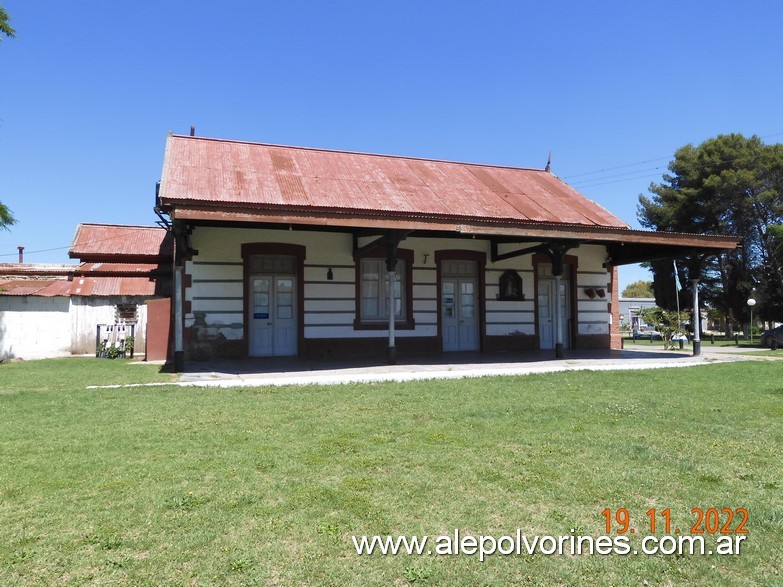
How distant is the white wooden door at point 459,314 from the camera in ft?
47.5

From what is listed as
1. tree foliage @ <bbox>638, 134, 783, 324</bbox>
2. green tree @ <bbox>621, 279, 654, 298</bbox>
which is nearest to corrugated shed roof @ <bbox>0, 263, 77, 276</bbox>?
tree foliage @ <bbox>638, 134, 783, 324</bbox>

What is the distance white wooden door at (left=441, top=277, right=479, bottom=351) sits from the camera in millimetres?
14477

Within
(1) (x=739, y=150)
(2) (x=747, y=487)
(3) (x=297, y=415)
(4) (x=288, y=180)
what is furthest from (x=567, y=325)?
(1) (x=739, y=150)

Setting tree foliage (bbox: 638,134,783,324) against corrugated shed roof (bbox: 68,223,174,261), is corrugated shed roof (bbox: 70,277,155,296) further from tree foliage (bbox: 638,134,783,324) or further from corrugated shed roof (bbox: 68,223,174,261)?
tree foliage (bbox: 638,134,783,324)

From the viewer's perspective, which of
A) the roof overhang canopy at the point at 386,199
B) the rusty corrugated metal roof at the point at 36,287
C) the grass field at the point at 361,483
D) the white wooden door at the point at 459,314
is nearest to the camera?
the grass field at the point at 361,483

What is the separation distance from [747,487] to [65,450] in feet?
16.9

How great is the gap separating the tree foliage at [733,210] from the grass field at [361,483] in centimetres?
3011

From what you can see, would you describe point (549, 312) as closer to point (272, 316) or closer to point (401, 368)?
point (401, 368)

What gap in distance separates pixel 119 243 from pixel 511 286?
1288 cm

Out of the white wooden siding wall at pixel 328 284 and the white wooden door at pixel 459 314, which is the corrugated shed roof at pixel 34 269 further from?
the white wooden door at pixel 459 314

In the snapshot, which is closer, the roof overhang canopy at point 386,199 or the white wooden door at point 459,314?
the roof overhang canopy at point 386,199

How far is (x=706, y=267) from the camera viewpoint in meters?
35.8

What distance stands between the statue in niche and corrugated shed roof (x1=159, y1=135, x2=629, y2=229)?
1811mm

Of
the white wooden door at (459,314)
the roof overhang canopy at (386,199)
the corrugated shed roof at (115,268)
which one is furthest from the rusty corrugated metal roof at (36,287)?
the white wooden door at (459,314)
